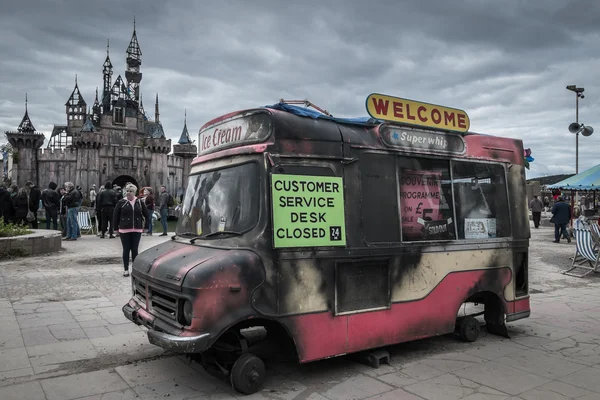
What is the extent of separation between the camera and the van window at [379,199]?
15.2 feet

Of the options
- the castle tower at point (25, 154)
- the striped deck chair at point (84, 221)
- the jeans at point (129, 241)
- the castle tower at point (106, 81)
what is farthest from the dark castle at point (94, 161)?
the jeans at point (129, 241)

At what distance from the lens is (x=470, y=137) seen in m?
5.70

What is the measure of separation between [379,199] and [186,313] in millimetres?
2231

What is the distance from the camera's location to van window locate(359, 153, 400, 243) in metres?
4.63

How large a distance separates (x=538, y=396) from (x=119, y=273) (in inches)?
320

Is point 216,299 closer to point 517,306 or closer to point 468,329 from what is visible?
point 468,329

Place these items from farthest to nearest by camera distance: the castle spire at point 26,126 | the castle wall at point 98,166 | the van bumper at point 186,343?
the castle spire at point 26,126 → the castle wall at point 98,166 → the van bumper at point 186,343

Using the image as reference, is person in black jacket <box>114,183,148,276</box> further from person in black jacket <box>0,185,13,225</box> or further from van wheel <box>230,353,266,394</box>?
person in black jacket <box>0,185,13,225</box>

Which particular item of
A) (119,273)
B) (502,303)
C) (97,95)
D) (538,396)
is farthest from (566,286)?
(97,95)

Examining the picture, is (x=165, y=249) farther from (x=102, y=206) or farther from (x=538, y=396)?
(x=102, y=206)

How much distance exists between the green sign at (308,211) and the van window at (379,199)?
0.31 m

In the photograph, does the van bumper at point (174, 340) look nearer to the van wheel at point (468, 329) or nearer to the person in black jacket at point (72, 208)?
the van wheel at point (468, 329)

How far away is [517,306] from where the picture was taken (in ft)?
19.2

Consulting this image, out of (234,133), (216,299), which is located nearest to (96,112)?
(234,133)
